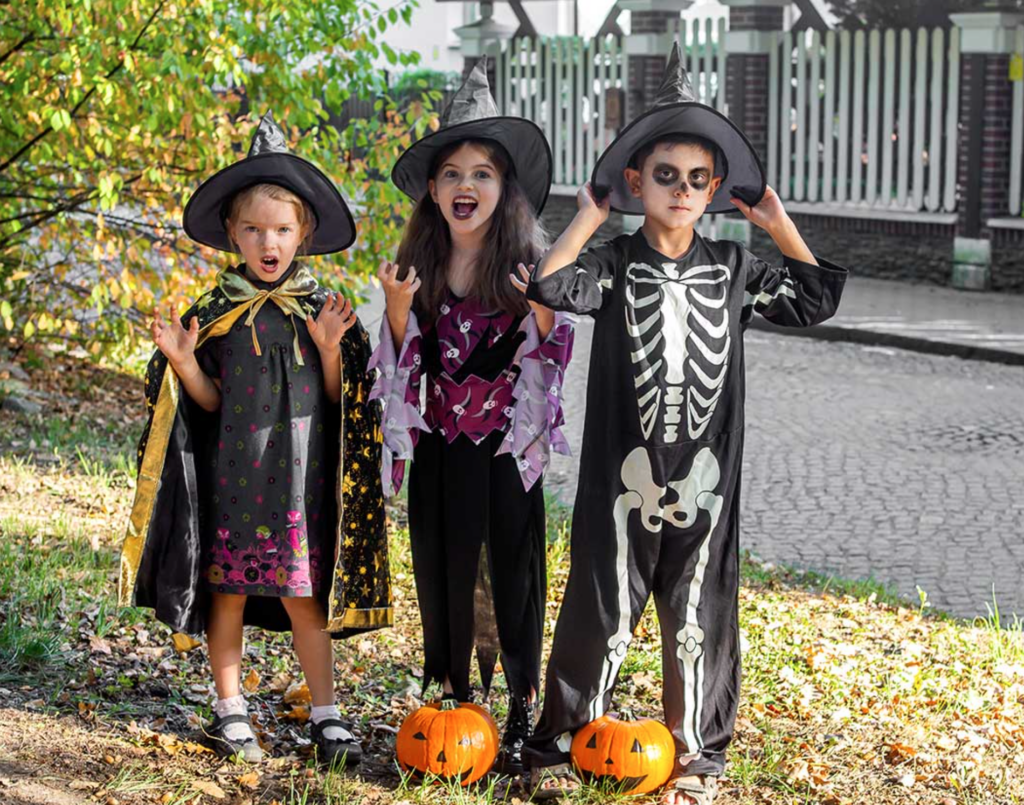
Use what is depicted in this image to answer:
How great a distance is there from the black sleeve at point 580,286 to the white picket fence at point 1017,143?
1200 centimetres

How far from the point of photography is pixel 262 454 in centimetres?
396

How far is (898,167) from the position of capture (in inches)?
625

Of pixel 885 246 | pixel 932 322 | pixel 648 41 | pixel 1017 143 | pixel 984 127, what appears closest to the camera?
pixel 932 322

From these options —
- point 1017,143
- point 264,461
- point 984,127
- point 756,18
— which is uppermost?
point 756,18

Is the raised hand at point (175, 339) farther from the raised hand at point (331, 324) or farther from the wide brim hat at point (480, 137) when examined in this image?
the wide brim hat at point (480, 137)

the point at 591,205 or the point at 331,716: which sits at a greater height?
the point at 591,205

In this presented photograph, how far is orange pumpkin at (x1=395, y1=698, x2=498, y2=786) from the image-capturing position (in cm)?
390

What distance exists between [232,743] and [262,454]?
2.65ft

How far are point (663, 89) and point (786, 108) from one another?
1378 centimetres

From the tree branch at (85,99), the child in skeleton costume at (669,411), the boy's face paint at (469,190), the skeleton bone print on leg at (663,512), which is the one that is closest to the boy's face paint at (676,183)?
the child in skeleton costume at (669,411)

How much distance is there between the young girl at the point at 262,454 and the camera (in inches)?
156

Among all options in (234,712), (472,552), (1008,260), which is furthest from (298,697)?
(1008,260)

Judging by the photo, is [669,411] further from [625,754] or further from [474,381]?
[625,754]

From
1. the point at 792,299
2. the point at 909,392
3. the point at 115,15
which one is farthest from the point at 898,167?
the point at 792,299
